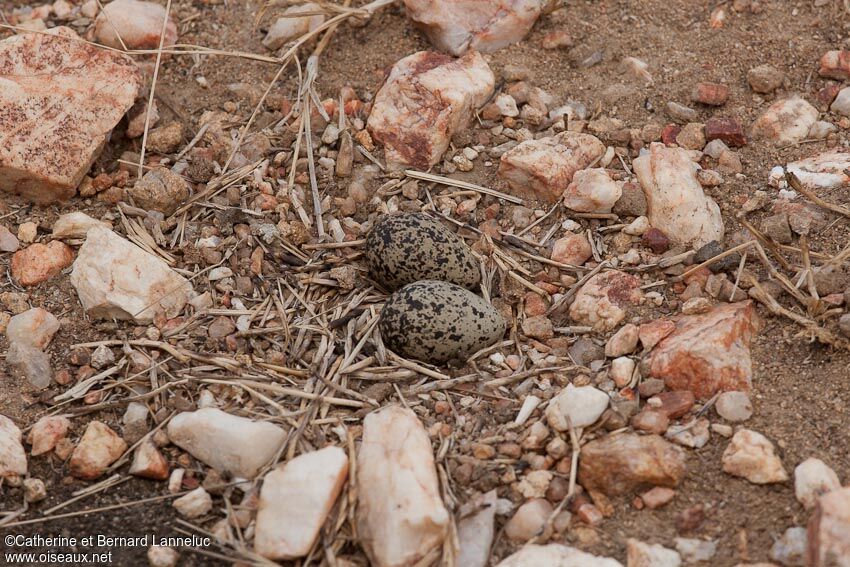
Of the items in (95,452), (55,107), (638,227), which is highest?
(55,107)

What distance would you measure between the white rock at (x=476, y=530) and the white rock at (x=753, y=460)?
699mm

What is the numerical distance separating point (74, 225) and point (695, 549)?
2487mm

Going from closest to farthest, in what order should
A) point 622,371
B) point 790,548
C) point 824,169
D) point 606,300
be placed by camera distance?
point 790,548
point 622,371
point 606,300
point 824,169

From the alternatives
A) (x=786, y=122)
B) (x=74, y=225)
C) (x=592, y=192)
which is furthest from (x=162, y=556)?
(x=786, y=122)

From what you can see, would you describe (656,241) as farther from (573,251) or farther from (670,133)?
(670,133)

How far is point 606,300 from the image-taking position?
3.18 metres

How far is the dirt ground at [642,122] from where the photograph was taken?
259 centimetres

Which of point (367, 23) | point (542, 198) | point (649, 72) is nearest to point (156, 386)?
point (542, 198)

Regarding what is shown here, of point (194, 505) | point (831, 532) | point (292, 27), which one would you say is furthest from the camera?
point (292, 27)

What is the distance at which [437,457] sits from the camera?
274 cm

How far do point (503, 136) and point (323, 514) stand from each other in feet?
6.04

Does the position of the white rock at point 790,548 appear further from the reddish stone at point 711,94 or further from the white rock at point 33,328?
the white rock at point 33,328

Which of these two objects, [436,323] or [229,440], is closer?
[229,440]

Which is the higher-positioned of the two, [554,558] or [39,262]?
[39,262]
